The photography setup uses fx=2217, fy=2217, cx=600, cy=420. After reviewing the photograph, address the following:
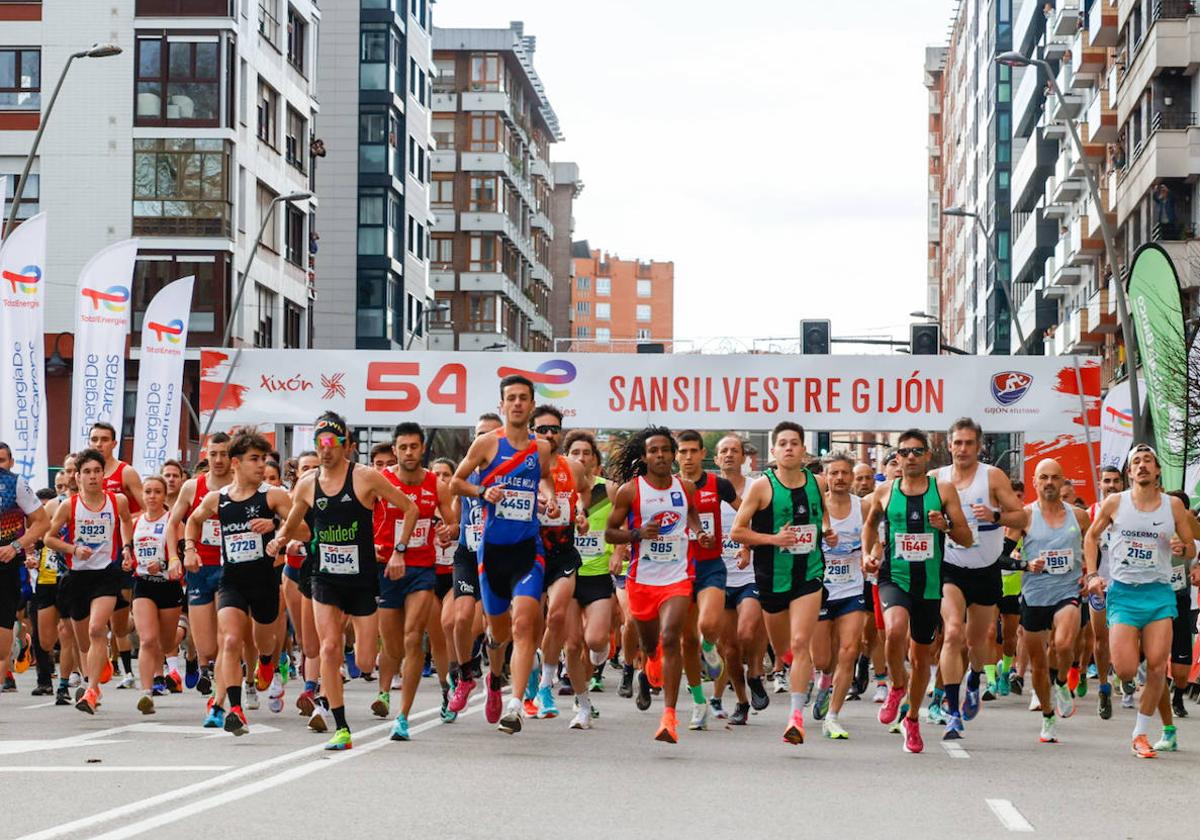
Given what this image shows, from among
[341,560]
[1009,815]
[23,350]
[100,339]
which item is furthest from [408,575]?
[100,339]

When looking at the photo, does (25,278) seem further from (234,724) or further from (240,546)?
(234,724)

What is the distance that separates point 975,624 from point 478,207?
93268 mm

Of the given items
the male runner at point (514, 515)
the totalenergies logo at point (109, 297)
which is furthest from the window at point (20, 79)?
the male runner at point (514, 515)

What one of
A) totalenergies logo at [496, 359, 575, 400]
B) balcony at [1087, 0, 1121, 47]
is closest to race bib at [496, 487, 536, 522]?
totalenergies logo at [496, 359, 575, 400]

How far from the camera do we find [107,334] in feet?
98.3

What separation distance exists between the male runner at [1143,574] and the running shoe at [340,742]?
4.92 meters

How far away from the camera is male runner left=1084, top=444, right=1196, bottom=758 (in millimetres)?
14031

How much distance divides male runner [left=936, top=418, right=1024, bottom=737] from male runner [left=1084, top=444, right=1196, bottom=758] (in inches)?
27.7

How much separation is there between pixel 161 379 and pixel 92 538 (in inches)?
636

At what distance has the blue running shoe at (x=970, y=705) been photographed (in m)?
15.6

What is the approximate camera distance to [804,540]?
14.5 meters

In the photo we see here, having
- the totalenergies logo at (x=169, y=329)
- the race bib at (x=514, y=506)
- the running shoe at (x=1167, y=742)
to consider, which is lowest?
the running shoe at (x=1167, y=742)

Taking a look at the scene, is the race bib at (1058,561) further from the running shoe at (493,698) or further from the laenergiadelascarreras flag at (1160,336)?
the laenergiadelascarreras flag at (1160,336)

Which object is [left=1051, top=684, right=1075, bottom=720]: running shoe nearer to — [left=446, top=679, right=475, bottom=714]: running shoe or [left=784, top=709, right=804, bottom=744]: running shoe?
[left=784, top=709, right=804, bottom=744]: running shoe
